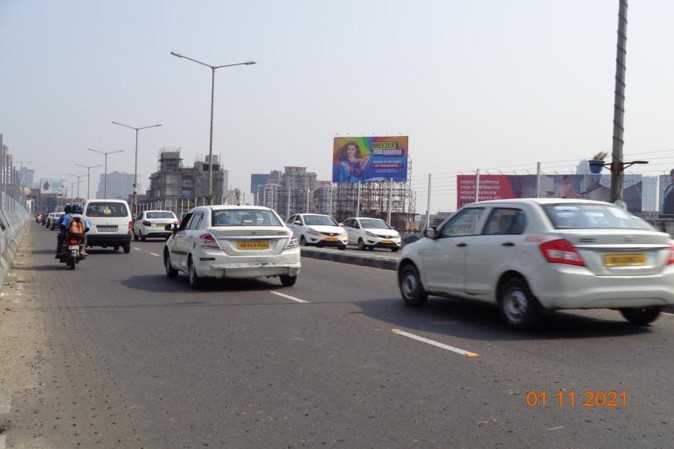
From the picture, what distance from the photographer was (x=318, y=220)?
1314 inches

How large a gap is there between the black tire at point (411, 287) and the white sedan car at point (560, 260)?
3.33ft

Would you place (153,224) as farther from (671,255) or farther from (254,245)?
(671,255)

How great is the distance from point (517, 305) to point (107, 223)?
18.5 meters

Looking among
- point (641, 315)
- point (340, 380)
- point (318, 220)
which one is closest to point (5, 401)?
point (340, 380)

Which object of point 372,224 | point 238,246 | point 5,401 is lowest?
point 5,401

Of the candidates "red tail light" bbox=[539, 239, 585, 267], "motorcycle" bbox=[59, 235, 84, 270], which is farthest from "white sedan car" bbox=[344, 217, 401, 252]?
"red tail light" bbox=[539, 239, 585, 267]

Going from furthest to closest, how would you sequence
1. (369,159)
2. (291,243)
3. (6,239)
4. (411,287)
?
(369,159) < (6,239) < (291,243) < (411,287)

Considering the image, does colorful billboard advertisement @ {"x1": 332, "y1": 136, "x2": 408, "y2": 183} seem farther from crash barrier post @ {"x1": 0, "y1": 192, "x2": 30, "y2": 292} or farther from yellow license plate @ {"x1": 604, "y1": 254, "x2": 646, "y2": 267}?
yellow license plate @ {"x1": 604, "y1": 254, "x2": 646, "y2": 267}

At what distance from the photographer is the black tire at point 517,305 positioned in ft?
27.6

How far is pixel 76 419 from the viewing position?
17.6 feet

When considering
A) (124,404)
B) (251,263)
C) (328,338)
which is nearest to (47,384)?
(124,404)

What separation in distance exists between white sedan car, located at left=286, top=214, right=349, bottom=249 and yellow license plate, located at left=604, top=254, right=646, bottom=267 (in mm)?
23508

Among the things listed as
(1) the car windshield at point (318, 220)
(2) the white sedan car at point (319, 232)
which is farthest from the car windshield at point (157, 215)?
(1) the car windshield at point (318, 220)

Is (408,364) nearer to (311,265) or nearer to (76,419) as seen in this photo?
(76,419)
